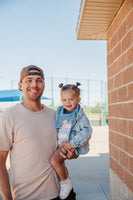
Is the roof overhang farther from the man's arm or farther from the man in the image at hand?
the man's arm

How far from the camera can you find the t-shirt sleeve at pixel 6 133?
197cm

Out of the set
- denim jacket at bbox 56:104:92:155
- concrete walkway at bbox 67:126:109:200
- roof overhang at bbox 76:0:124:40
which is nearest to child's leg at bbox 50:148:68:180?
denim jacket at bbox 56:104:92:155

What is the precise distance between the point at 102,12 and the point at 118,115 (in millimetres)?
1607

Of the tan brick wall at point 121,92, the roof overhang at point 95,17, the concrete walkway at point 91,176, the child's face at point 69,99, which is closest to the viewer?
the child's face at point 69,99

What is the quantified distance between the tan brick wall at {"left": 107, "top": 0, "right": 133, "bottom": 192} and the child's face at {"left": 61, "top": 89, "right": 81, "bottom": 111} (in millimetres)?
745

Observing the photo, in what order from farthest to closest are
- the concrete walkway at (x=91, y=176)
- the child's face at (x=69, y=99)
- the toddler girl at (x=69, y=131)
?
the concrete walkway at (x=91, y=176) < the child's face at (x=69, y=99) < the toddler girl at (x=69, y=131)

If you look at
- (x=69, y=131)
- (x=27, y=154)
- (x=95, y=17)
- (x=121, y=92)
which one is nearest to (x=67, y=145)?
(x=69, y=131)

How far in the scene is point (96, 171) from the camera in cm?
599

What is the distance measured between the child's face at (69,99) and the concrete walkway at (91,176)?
259cm

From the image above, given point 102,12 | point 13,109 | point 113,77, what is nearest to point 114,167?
point 113,77

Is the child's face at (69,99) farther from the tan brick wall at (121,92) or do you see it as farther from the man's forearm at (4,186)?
the man's forearm at (4,186)

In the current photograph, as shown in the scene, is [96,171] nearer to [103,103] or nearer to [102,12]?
[102,12]

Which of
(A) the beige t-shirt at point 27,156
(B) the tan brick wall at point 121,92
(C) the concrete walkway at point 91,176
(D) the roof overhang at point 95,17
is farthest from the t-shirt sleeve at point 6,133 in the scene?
(C) the concrete walkway at point 91,176

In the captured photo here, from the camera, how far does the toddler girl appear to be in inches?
85.7
